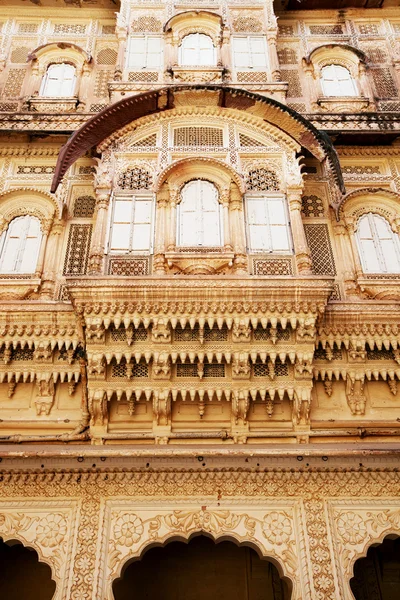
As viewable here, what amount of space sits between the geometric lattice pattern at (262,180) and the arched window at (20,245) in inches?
121

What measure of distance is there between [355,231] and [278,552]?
4452 mm

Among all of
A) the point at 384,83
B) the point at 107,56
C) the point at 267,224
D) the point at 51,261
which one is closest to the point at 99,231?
the point at 51,261

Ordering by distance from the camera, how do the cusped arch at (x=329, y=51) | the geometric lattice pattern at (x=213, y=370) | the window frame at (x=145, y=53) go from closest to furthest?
the geometric lattice pattern at (x=213, y=370), the window frame at (x=145, y=53), the cusped arch at (x=329, y=51)

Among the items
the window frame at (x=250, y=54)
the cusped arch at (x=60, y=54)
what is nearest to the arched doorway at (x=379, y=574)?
the window frame at (x=250, y=54)

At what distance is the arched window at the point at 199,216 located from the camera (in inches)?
275

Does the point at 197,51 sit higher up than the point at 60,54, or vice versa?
the point at 60,54

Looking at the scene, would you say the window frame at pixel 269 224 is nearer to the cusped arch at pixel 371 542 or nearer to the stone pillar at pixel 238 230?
the stone pillar at pixel 238 230

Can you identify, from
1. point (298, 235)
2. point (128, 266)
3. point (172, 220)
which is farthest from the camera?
point (172, 220)

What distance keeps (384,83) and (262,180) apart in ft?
13.0

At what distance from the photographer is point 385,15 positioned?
35.4ft

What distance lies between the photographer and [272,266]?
6734 mm

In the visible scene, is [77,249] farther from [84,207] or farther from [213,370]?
[213,370]

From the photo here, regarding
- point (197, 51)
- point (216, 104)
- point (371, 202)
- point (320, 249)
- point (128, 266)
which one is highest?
point (197, 51)

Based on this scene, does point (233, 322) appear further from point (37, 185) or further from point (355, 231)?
point (37, 185)
